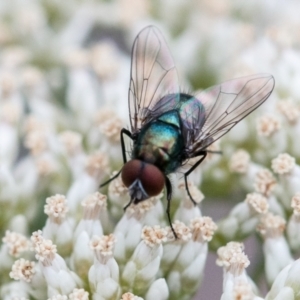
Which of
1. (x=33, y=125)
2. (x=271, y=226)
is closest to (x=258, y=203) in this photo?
(x=271, y=226)

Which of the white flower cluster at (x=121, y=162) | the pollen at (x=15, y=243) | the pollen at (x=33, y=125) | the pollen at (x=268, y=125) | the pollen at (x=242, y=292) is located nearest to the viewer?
the pollen at (x=242, y=292)

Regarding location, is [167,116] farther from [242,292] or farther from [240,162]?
[242,292]

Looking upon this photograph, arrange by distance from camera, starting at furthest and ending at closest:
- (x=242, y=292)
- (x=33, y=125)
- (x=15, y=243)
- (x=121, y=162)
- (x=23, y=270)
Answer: (x=33, y=125), (x=121, y=162), (x=15, y=243), (x=23, y=270), (x=242, y=292)

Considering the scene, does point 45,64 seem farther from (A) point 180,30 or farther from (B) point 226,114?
(B) point 226,114

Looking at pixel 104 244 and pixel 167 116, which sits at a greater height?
pixel 167 116

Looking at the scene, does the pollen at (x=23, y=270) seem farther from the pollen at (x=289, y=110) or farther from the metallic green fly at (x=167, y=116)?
the pollen at (x=289, y=110)

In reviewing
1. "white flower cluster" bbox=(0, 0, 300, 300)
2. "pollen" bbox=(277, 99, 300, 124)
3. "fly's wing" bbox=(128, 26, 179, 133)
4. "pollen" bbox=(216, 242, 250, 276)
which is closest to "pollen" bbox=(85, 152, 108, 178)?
"white flower cluster" bbox=(0, 0, 300, 300)

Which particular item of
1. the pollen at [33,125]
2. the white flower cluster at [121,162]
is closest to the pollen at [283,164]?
the white flower cluster at [121,162]
